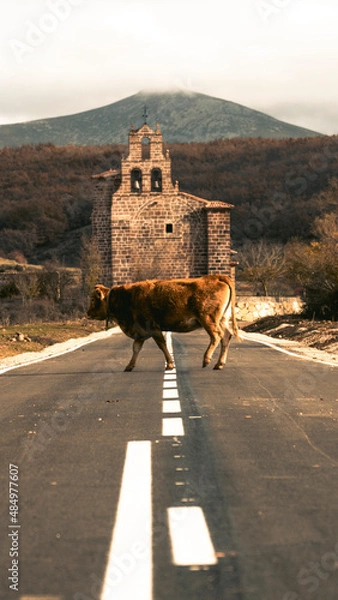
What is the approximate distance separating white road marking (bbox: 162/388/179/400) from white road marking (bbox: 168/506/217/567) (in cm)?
551

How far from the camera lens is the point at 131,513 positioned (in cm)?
491

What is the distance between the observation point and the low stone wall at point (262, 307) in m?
64.0

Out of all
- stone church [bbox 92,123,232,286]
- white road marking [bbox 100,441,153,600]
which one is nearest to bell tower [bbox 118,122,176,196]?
stone church [bbox 92,123,232,286]

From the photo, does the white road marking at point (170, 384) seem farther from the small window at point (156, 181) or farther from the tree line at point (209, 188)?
the tree line at point (209, 188)

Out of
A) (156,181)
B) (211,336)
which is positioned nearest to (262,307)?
(156,181)

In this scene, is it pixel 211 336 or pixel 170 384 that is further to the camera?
pixel 211 336

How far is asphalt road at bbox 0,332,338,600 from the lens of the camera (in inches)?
150

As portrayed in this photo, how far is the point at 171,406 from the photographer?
960 cm

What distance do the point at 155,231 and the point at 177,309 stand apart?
60.6m

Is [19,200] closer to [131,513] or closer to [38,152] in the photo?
[38,152]

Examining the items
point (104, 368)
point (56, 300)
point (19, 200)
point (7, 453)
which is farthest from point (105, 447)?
point (19, 200)

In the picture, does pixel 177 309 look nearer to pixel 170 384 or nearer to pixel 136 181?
pixel 170 384

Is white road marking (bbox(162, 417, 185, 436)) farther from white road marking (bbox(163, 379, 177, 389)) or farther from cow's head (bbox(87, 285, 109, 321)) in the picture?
cow's head (bbox(87, 285, 109, 321))

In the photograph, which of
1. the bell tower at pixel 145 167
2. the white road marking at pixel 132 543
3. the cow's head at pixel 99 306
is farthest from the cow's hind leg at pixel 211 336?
the bell tower at pixel 145 167
